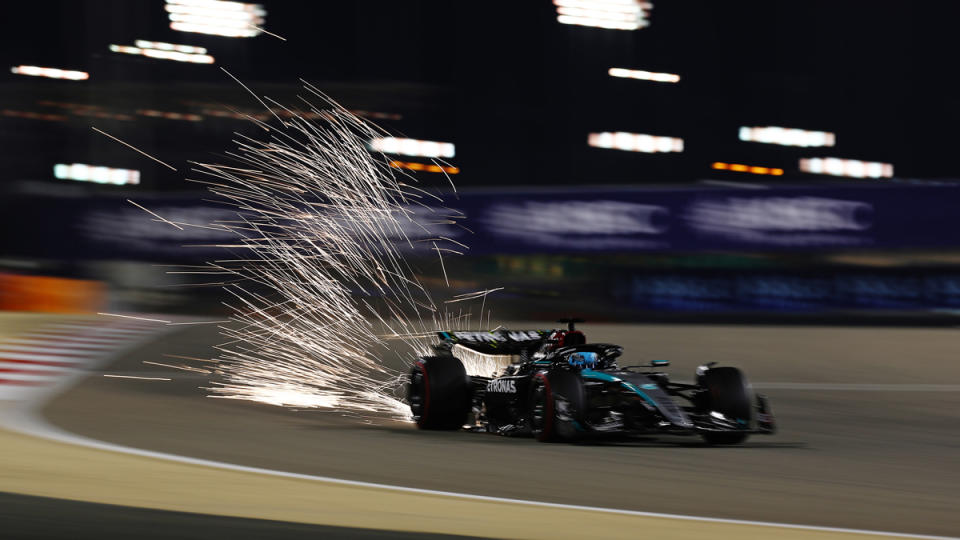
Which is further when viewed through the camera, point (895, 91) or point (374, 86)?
point (895, 91)

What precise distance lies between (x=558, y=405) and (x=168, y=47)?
18119mm

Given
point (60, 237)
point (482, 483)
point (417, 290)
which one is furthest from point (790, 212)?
point (482, 483)

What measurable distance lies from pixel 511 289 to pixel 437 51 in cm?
751

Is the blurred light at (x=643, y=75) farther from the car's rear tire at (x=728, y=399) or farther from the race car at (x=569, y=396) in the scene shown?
the car's rear tire at (x=728, y=399)

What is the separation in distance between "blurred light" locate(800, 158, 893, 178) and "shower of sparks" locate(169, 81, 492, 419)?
27.8 feet

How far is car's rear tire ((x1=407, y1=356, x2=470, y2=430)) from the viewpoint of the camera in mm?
8266

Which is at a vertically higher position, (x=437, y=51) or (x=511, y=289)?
(x=437, y=51)

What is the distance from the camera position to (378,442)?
298 inches

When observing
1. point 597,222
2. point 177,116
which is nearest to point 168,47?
point 177,116

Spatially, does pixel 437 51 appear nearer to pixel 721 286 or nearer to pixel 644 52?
pixel 644 52

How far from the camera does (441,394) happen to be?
8.27 meters

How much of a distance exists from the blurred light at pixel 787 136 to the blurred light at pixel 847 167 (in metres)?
0.35

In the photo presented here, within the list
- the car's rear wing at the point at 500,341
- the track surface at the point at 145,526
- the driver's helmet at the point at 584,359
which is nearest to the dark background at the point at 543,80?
the car's rear wing at the point at 500,341

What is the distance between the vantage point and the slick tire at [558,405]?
288 inches
